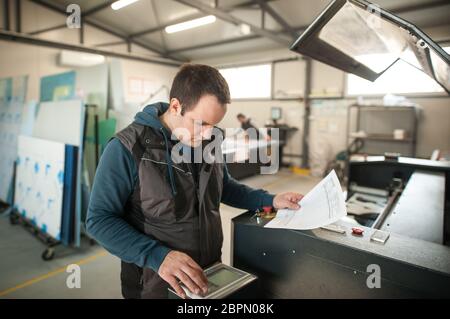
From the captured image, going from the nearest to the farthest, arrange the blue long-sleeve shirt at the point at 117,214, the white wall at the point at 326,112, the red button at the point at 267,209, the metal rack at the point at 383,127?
the blue long-sleeve shirt at the point at 117,214 → the red button at the point at 267,209 → the white wall at the point at 326,112 → the metal rack at the point at 383,127

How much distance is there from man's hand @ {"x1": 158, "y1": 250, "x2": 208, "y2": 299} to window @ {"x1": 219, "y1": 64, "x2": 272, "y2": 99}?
20.2 ft

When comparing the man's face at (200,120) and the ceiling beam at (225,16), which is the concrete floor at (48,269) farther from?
the ceiling beam at (225,16)

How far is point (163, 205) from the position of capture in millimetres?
831

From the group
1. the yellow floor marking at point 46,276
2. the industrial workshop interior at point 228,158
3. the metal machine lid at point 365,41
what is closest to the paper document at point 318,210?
the industrial workshop interior at point 228,158

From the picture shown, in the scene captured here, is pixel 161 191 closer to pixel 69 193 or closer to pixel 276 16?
pixel 69 193

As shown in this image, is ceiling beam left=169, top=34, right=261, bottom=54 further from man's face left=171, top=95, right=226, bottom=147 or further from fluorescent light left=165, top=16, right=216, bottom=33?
man's face left=171, top=95, right=226, bottom=147

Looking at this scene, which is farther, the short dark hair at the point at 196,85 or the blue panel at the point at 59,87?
the blue panel at the point at 59,87

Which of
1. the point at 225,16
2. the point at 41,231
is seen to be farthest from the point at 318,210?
the point at 225,16

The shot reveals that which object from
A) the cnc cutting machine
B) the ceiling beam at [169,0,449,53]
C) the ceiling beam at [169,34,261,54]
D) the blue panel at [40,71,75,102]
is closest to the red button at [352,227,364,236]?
the cnc cutting machine

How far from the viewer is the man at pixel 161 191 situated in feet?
2.51

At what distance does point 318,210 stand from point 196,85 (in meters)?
0.48

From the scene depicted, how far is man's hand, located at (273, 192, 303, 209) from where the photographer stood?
38.3 inches
